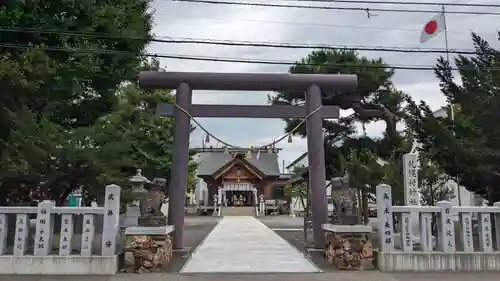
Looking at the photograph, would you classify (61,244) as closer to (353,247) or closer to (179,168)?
(179,168)

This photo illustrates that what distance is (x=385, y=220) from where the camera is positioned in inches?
326

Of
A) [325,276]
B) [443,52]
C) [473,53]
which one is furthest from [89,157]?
[473,53]

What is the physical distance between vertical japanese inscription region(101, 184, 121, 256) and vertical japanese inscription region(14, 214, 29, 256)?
1.40 meters

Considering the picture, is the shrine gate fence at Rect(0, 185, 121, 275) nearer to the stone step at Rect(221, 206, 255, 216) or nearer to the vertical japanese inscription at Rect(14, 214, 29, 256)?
the vertical japanese inscription at Rect(14, 214, 29, 256)

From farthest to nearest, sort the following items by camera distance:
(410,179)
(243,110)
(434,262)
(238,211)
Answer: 1. (238,211)
2. (410,179)
3. (243,110)
4. (434,262)

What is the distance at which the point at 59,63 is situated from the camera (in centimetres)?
1044

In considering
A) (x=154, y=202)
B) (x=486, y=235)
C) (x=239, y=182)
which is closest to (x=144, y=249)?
(x=154, y=202)

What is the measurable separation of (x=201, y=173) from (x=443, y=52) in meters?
33.9

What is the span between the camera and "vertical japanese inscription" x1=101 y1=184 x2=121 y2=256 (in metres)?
7.96

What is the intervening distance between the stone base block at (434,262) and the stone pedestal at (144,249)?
4.19m

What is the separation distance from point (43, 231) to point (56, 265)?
25.6 inches

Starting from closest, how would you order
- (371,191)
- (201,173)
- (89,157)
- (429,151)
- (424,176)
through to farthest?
(89,157) → (429,151) → (424,176) → (371,191) → (201,173)

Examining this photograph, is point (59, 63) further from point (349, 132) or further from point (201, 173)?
point (201, 173)

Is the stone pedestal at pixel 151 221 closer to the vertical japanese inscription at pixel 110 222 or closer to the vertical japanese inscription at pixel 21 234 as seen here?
the vertical japanese inscription at pixel 110 222
